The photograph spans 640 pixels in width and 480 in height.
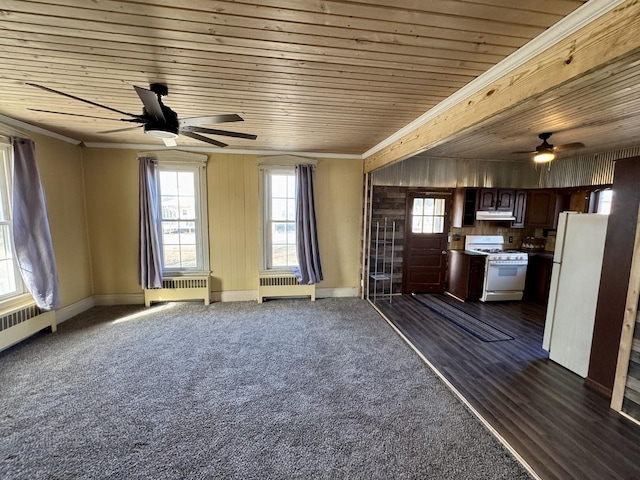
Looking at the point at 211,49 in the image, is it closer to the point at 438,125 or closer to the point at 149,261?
the point at 438,125

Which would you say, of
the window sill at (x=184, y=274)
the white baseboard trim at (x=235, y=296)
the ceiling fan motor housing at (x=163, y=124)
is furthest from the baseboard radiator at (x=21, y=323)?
the ceiling fan motor housing at (x=163, y=124)

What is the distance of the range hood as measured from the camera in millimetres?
5234

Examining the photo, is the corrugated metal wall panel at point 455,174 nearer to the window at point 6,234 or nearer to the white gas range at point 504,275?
the white gas range at point 504,275

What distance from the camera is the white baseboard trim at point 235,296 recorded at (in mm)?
4910

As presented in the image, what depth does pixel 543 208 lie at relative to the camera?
5.21 m

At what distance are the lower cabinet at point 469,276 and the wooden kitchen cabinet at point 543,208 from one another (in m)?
1.34

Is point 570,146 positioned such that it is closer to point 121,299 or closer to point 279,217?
point 279,217

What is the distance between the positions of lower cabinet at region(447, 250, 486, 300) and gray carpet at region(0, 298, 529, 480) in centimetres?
228

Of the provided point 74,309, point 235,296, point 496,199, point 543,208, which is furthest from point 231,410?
point 543,208

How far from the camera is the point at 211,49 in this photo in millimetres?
1780

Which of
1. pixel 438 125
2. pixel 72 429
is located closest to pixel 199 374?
pixel 72 429

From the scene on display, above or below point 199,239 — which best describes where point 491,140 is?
above

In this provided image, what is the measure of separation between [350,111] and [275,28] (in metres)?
1.42

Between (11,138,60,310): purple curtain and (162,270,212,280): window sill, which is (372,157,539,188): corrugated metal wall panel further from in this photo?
(11,138,60,310): purple curtain
